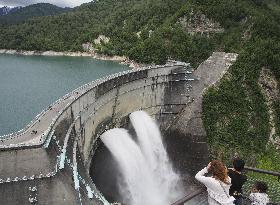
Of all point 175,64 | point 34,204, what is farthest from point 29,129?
point 175,64

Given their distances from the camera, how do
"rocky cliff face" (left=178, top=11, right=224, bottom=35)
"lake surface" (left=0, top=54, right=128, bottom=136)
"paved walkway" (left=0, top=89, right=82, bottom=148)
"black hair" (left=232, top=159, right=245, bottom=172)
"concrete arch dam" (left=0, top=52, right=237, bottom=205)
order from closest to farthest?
"black hair" (left=232, top=159, right=245, bottom=172)
"concrete arch dam" (left=0, top=52, right=237, bottom=205)
"paved walkway" (left=0, top=89, right=82, bottom=148)
"lake surface" (left=0, top=54, right=128, bottom=136)
"rocky cliff face" (left=178, top=11, right=224, bottom=35)

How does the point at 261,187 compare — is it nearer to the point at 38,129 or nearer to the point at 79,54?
the point at 38,129

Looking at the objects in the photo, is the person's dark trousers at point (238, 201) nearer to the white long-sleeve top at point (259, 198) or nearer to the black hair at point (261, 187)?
the white long-sleeve top at point (259, 198)

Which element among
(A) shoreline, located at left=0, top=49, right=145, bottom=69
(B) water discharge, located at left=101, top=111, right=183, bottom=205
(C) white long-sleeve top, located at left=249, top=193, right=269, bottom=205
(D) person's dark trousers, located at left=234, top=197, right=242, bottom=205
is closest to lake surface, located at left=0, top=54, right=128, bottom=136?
(A) shoreline, located at left=0, top=49, right=145, bottom=69

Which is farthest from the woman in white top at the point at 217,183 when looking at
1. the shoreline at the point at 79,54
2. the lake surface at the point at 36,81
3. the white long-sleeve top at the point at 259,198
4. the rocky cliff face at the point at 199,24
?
the shoreline at the point at 79,54

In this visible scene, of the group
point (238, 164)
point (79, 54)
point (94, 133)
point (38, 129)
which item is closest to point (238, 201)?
point (238, 164)

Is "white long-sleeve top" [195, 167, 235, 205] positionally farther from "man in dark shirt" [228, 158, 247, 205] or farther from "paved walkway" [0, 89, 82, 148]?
"paved walkway" [0, 89, 82, 148]
